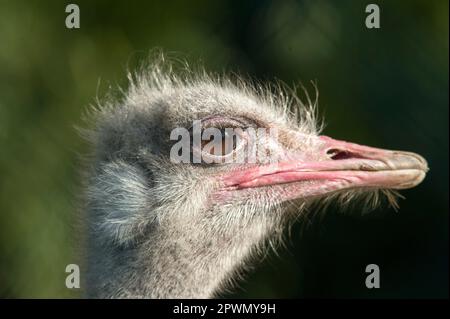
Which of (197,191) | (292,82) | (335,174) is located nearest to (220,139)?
(197,191)

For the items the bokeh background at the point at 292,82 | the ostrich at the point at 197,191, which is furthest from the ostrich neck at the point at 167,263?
the bokeh background at the point at 292,82

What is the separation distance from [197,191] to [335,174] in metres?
0.36

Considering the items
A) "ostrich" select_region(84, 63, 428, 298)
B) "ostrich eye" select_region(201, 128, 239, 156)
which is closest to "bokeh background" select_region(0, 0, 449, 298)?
"ostrich" select_region(84, 63, 428, 298)

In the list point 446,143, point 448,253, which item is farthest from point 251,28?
point 448,253

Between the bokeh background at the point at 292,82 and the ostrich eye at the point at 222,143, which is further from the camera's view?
the bokeh background at the point at 292,82

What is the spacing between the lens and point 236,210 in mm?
2490

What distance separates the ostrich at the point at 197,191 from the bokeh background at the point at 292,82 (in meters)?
1.39

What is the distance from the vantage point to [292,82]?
3.97m

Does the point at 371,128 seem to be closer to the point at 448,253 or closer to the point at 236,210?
the point at 448,253

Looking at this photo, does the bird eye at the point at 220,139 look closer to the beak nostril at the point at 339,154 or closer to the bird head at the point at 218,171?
the bird head at the point at 218,171

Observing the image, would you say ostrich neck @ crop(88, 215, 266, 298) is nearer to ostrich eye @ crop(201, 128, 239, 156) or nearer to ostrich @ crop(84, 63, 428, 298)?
ostrich @ crop(84, 63, 428, 298)

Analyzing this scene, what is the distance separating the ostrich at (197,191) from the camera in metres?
2.45

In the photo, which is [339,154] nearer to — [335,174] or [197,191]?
[335,174]
